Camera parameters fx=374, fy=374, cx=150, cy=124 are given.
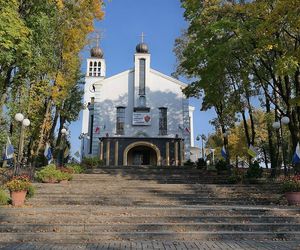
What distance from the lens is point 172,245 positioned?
851 cm

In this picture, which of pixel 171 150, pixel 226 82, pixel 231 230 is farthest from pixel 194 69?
pixel 171 150

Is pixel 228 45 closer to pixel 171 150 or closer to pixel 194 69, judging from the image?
pixel 194 69

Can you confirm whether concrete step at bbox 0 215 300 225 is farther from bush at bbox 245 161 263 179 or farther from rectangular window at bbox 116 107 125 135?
rectangular window at bbox 116 107 125 135

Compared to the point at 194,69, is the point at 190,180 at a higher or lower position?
lower

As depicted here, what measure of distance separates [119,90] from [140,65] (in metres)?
3.28

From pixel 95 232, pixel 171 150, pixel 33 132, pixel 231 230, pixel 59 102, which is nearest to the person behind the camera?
pixel 95 232

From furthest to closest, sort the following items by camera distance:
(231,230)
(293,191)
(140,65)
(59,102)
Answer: (140,65) < (59,102) < (293,191) < (231,230)

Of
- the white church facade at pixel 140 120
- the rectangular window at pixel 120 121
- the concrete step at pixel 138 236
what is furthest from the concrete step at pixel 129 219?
the rectangular window at pixel 120 121

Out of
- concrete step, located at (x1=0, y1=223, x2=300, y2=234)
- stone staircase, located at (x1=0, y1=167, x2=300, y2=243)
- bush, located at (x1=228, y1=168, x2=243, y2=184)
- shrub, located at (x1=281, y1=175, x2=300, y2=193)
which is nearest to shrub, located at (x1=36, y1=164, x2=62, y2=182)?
stone staircase, located at (x1=0, y1=167, x2=300, y2=243)

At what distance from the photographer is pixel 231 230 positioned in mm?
10000

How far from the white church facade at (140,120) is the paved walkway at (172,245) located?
25213mm

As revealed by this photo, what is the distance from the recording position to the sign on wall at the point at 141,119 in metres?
35.2

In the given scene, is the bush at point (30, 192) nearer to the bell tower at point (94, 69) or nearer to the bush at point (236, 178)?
the bush at point (236, 178)

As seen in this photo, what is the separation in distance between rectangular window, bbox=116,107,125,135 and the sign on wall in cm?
114
